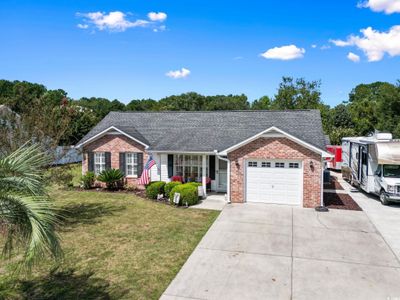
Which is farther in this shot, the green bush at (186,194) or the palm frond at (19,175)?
the green bush at (186,194)

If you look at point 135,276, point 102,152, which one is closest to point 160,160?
point 102,152

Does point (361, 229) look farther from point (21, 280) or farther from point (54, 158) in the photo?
point (54, 158)

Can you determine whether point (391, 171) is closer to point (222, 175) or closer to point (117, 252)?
point (222, 175)

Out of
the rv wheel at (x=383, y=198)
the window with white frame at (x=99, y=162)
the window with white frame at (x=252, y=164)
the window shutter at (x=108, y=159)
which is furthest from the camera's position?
the window with white frame at (x=99, y=162)

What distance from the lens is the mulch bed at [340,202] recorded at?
14.9 m

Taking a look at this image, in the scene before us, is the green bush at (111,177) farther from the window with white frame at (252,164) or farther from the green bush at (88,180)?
the window with white frame at (252,164)

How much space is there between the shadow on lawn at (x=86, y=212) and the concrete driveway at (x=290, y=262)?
507 centimetres

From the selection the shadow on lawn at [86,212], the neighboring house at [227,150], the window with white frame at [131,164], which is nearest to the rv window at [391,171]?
the neighboring house at [227,150]

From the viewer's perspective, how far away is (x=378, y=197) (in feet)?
55.6

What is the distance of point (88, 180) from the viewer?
19438 millimetres

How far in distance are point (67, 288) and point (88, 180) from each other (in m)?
12.8

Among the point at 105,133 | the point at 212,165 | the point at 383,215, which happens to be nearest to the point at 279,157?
the point at 212,165

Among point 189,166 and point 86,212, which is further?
point 189,166

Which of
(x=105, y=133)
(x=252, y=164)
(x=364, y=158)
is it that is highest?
(x=105, y=133)
